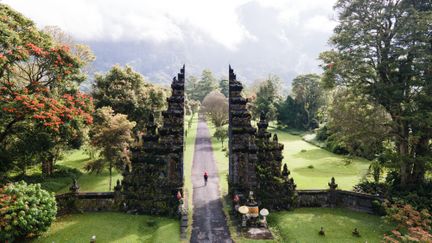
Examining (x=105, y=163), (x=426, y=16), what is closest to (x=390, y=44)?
(x=426, y=16)

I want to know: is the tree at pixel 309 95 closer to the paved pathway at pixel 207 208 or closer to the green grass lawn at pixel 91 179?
the paved pathway at pixel 207 208

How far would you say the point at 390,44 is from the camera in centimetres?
2491

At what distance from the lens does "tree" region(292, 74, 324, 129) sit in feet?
249

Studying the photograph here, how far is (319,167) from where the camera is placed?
40.8 metres

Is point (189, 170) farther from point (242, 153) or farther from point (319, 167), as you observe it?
point (319, 167)

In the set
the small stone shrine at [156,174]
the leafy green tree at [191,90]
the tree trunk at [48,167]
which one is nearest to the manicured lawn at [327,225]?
the small stone shrine at [156,174]

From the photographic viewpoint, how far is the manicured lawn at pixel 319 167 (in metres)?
33.7

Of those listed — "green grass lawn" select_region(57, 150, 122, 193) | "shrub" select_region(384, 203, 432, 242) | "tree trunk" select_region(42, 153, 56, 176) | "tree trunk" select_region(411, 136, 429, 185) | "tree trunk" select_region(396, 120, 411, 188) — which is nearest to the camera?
"shrub" select_region(384, 203, 432, 242)

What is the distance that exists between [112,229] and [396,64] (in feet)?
79.4

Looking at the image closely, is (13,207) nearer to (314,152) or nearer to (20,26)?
(20,26)

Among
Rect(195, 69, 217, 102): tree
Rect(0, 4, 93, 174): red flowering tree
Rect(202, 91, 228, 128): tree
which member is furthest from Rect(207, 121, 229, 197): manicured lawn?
Rect(195, 69, 217, 102): tree

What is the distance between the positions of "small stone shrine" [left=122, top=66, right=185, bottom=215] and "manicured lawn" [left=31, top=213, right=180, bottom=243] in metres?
1.05

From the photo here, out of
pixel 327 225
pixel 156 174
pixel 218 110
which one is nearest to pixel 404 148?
pixel 327 225

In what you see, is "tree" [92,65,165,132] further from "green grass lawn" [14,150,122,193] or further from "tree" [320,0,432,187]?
"tree" [320,0,432,187]
